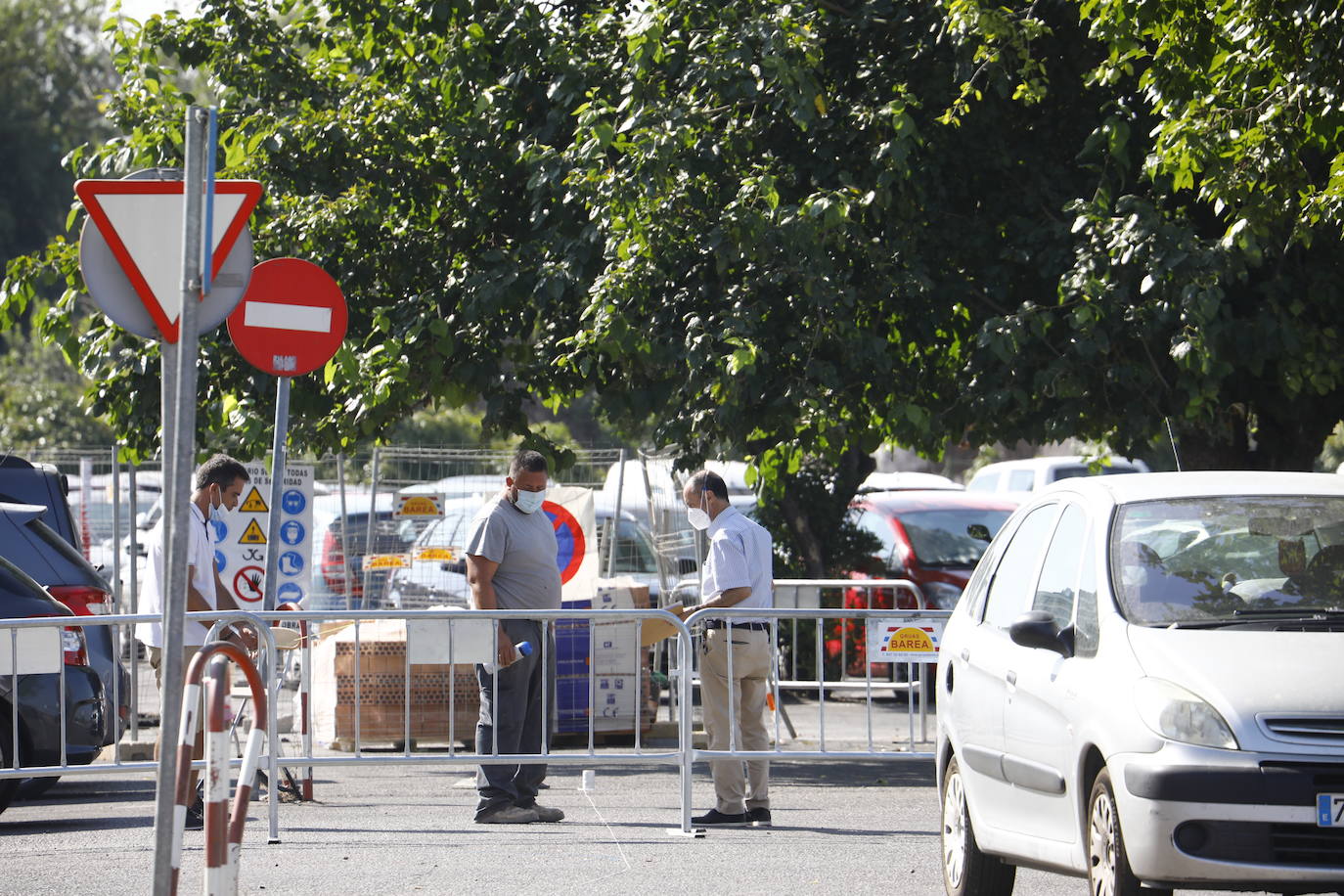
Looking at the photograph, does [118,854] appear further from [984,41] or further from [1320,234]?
[1320,234]

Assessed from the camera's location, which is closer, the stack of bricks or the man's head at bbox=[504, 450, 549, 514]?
the man's head at bbox=[504, 450, 549, 514]

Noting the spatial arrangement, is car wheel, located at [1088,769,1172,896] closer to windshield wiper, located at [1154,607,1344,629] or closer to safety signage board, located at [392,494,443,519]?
windshield wiper, located at [1154,607,1344,629]

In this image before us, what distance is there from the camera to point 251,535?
41.7 ft

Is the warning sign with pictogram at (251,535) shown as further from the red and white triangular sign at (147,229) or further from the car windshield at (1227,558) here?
the car windshield at (1227,558)

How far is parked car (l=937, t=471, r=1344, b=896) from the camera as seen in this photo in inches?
203

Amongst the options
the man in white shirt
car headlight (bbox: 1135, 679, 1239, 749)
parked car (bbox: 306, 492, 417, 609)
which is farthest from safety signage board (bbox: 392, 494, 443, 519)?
car headlight (bbox: 1135, 679, 1239, 749)

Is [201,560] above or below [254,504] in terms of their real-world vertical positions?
below

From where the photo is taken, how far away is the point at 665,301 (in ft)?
37.8

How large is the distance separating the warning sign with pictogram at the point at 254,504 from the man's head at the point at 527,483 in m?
3.62

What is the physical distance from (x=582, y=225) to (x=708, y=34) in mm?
1432

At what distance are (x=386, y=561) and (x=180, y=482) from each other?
893 centimetres

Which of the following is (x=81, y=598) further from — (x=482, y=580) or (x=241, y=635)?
(x=482, y=580)

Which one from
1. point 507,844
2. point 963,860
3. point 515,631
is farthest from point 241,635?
point 963,860

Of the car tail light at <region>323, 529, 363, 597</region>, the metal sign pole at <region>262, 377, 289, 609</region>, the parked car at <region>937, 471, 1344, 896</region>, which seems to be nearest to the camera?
the parked car at <region>937, 471, 1344, 896</region>
